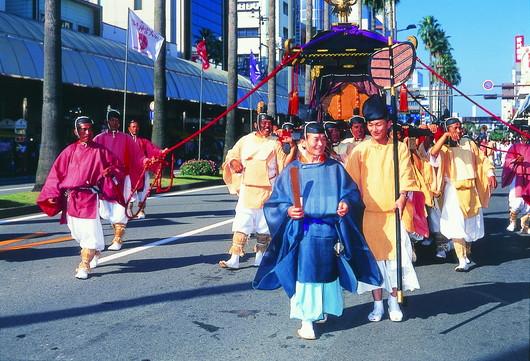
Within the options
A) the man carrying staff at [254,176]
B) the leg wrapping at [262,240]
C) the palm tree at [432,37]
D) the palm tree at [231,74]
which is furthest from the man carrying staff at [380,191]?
the palm tree at [432,37]

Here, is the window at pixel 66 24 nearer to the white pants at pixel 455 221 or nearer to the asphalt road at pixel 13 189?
the asphalt road at pixel 13 189

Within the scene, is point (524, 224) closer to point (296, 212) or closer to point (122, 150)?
point (122, 150)

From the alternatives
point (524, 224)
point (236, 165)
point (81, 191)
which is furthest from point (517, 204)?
point (81, 191)

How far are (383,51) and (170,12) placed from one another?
52.7 metres

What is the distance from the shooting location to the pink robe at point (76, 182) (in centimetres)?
725

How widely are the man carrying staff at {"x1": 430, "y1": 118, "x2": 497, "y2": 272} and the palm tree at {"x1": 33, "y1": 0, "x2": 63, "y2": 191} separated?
36.2 feet

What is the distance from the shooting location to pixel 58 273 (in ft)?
24.6

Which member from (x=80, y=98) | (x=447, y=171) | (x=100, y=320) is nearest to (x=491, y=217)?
(x=447, y=171)

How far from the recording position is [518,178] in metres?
11.5

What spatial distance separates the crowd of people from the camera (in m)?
5.03

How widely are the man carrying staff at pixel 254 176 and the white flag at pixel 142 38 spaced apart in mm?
11509

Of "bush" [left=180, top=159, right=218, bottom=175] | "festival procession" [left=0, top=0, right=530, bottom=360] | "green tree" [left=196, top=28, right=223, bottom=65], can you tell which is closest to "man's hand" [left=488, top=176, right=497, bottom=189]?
"festival procession" [left=0, top=0, right=530, bottom=360]

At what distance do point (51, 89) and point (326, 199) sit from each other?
42.1 feet

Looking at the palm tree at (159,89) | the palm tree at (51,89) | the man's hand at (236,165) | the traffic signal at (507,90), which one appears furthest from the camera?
the traffic signal at (507,90)
